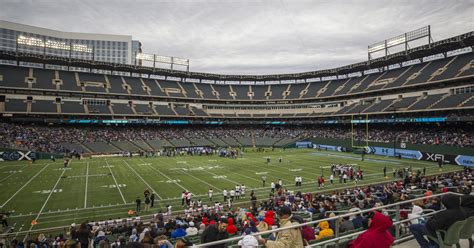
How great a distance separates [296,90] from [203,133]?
34.7m

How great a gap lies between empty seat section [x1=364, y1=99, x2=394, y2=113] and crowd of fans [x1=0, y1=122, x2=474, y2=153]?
405 centimetres

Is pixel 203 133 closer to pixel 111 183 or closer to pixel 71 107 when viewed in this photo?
pixel 71 107

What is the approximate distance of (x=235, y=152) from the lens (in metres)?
51.5

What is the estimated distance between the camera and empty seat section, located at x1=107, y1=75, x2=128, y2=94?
71262mm

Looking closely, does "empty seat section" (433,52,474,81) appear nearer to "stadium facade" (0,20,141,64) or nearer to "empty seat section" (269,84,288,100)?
"empty seat section" (269,84,288,100)

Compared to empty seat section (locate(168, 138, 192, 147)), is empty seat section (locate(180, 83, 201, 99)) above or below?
above

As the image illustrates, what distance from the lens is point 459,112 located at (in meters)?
45.9

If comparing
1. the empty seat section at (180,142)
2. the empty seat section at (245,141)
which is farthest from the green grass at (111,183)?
the empty seat section at (245,141)

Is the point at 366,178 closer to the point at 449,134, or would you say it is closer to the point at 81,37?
the point at 449,134

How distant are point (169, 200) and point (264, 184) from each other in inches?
370

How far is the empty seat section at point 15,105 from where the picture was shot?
54.5 meters

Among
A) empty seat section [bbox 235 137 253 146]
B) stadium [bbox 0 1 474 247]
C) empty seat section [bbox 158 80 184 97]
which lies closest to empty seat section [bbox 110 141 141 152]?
stadium [bbox 0 1 474 247]

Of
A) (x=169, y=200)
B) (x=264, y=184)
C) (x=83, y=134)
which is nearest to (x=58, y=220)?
(x=169, y=200)

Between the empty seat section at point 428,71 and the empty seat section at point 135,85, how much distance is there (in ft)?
204
